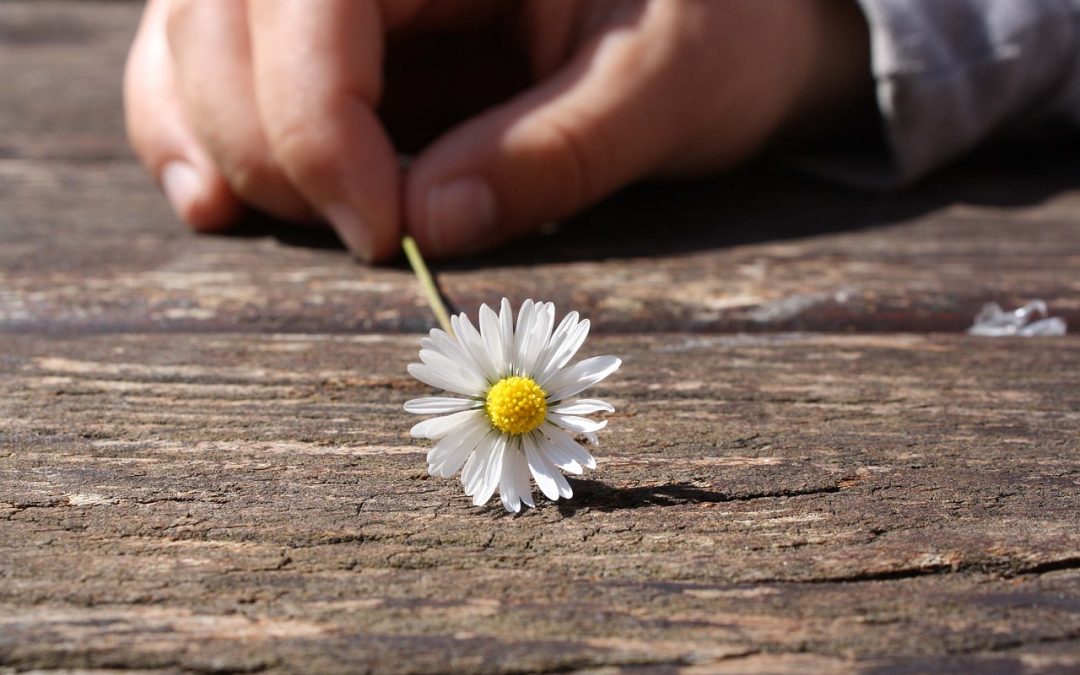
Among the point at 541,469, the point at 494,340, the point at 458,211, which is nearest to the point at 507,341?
the point at 494,340

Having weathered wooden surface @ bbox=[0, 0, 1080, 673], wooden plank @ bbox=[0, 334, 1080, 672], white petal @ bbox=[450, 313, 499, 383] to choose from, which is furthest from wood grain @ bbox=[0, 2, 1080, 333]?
white petal @ bbox=[450, 313, 499, 383]

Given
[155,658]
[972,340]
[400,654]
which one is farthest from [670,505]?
[972,340]

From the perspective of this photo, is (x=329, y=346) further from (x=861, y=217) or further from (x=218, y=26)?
(x=861, y=217)

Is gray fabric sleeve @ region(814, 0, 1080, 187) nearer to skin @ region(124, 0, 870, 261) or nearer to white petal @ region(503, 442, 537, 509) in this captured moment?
skin @ region(124, 0, 870, 261)

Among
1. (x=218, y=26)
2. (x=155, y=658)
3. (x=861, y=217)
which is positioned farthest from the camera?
(x=861, y=217)

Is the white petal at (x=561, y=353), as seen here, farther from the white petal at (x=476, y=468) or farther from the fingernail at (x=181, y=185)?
the fingernail at (x=181, y=185)

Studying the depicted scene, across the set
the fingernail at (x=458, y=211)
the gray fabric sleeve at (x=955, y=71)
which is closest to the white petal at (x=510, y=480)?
the fingernail at (x=458, y=211)
